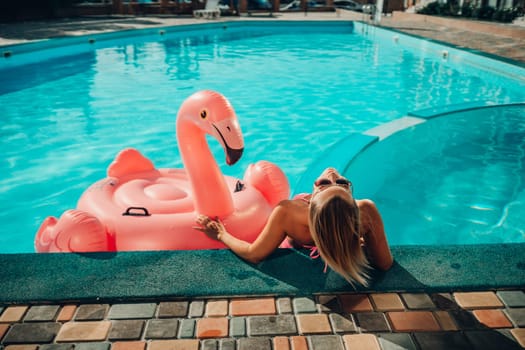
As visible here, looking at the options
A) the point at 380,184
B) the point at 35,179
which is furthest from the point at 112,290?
the point at 35,179

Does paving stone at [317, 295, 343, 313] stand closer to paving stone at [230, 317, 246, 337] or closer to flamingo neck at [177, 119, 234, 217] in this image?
paving stone at [230, 317, 246, 337]

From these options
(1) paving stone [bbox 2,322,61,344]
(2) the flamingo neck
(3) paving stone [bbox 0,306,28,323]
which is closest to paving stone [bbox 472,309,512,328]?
(2) the flamingo neck

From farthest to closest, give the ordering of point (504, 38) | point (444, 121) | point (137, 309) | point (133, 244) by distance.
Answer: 1. point (504, 38)
2. point (444, 121)
3. point (133, 244)
4. point (137, 309)

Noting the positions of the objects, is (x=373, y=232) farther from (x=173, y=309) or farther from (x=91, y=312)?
(x=91, y=312)

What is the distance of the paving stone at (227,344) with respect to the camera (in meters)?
2.08

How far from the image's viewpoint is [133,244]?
342 cm

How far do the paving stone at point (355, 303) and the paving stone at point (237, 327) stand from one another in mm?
521

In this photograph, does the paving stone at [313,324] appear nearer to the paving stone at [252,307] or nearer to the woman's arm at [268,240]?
the paving stone at [252,307]

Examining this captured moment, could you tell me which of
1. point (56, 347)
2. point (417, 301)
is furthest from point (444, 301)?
point (56, 347)

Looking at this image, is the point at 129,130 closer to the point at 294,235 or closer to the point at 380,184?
the point at 380,184

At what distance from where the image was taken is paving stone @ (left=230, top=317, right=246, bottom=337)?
216 cm

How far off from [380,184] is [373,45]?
12805 mm

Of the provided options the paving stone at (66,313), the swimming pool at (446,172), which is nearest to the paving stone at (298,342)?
the paving stone at (66,313)

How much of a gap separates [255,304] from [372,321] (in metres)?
0.58
